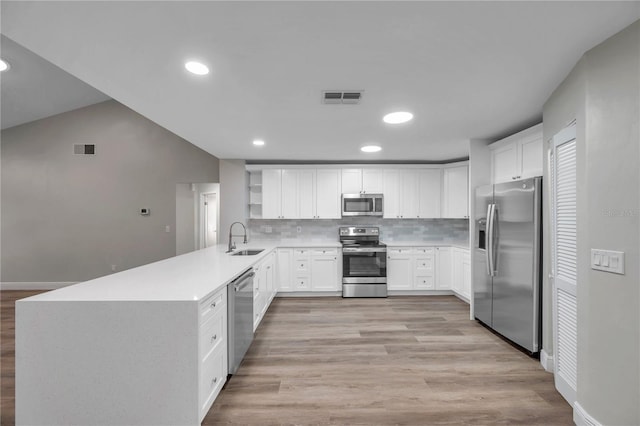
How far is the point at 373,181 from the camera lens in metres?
5.12

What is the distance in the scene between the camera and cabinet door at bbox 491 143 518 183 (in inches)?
128

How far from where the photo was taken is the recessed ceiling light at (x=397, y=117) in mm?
2740

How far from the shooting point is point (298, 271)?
4832mm

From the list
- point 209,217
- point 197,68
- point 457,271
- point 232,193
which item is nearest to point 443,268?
point 457,271

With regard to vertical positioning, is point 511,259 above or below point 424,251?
above

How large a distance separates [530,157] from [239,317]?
328cm

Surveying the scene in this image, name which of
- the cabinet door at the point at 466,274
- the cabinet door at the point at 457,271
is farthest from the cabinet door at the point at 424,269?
the cabinet door at the point at 466,274

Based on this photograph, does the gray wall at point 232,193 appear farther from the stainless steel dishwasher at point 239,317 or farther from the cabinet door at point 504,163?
the cabinet door at point 504,163

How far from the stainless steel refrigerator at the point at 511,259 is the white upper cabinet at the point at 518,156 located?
10.9 inches

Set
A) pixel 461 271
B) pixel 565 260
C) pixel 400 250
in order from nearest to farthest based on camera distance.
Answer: pixel 565 260 < pixel 461 271 < pixel 400 250

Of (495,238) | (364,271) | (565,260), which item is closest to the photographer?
(565,260)

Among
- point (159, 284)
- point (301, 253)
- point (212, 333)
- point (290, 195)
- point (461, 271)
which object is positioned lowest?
point (461, 271)

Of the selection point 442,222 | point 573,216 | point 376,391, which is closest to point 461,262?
point 442,222

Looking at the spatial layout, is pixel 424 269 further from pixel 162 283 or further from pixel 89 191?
pixel 89 191
